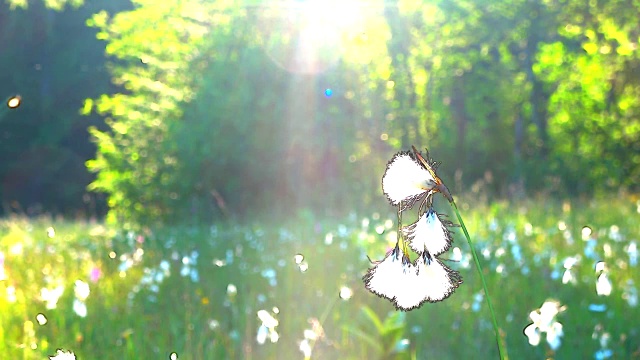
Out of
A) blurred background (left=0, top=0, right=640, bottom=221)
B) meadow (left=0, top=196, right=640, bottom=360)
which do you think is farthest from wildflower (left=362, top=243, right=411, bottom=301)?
blurred background (left=0, top=0, right=640, bottom=221)

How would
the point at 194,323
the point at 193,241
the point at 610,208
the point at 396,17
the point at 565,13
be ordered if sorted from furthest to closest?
the point at 565,13 < the point at 396,17 < the point at 610,208 < the point at 193,241 < the point at 194,323

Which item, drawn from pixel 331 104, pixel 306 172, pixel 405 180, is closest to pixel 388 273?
pixel 405 180

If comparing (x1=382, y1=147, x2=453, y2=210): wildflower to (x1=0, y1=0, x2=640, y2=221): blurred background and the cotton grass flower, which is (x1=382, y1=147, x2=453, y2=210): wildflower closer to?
the cotton grass flower

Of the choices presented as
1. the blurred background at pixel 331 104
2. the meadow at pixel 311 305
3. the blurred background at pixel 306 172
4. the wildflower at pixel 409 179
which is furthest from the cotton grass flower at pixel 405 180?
the blurred background at pixel 331 104

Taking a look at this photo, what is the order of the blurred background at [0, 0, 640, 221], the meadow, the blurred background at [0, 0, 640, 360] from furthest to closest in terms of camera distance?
the blurred background at [0, 0, 640, 221]
the blurred background at [0, 0, 640, 360]
the meadow

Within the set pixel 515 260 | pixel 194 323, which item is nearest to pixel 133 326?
pixel 194 323

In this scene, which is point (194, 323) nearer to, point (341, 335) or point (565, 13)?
point (341, 335)
